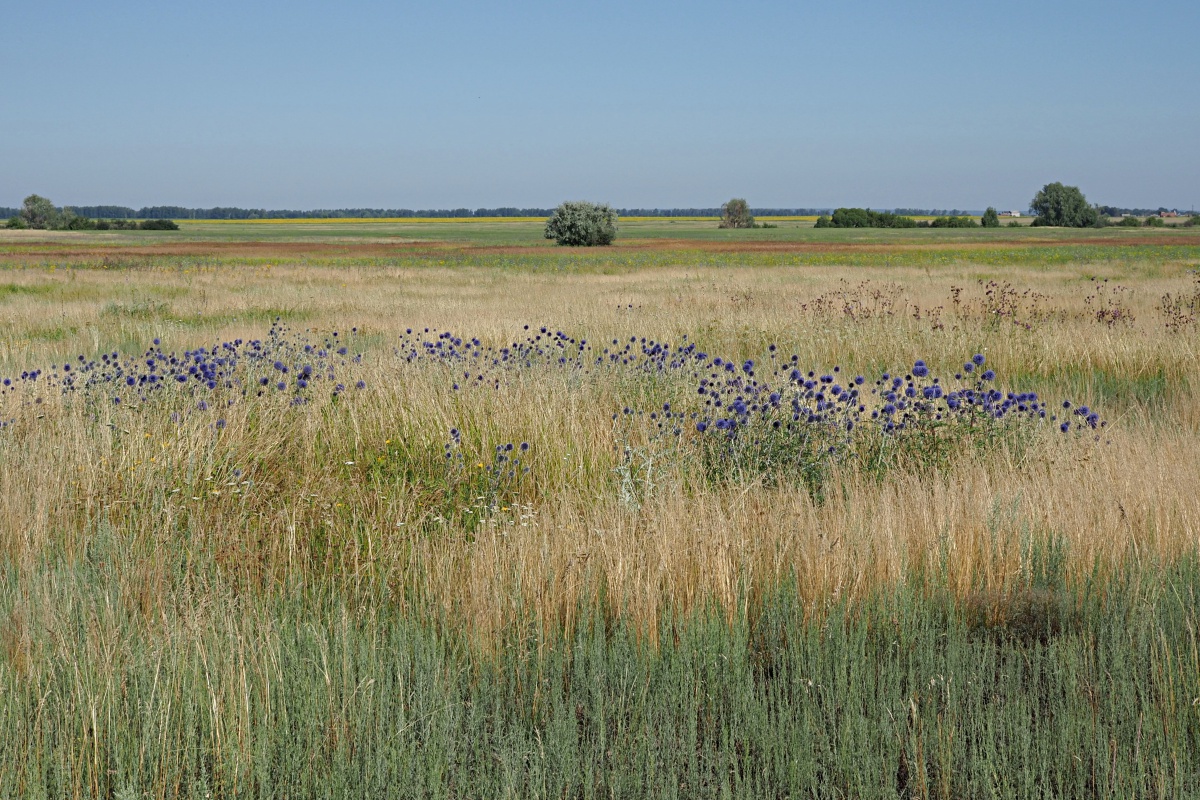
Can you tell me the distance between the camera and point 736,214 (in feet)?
445

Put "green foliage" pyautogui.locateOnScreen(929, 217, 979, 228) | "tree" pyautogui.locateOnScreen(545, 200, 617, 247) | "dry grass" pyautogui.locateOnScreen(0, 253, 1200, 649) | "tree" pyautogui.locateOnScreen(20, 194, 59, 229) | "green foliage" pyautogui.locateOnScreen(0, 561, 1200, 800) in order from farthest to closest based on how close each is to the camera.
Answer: "tree" pyautogui.locateOnScreen(20, 194, 59, 229), "green foliage" pyautogui.locateOnScreen(929, 217, 979, 228), "tree" pyautogui.locateOnScreen(545, 200, 617, 247), "dry grass" pyautogui.locateOnScreen(0, 253, 1200, 649), "green foliage" pyautogui.locateOnScreen(0, 561, 1200, 800)

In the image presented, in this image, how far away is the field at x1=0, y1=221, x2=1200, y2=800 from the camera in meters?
2.76

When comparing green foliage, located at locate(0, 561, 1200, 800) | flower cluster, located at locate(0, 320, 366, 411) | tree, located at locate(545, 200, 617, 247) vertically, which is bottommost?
green foliage, located at locate(0, 561, 1200, 800)

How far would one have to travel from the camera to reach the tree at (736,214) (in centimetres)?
13488

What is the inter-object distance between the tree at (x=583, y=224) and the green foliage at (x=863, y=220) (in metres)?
65.7

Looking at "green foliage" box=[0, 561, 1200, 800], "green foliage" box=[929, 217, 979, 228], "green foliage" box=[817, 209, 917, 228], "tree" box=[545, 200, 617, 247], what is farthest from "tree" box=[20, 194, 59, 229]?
"green foliage" box=[0, 561, 1200, 800]

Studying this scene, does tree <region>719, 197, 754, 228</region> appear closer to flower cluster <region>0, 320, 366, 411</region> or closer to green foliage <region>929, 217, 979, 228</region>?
green foliage <region>929, 217, 979, 228</region>

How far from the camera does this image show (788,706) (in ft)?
9.75

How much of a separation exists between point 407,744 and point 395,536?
1761 mm

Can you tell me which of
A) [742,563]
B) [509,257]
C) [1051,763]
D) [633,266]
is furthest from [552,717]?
[509,257]

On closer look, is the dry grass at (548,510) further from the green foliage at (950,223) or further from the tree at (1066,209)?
the tree at (1066,209)

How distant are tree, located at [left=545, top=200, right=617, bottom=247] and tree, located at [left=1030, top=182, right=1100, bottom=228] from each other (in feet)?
274

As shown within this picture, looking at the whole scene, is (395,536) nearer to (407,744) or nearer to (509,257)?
(407,744)

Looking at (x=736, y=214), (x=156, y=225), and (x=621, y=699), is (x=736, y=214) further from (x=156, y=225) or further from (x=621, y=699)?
(x=621, y=699)
